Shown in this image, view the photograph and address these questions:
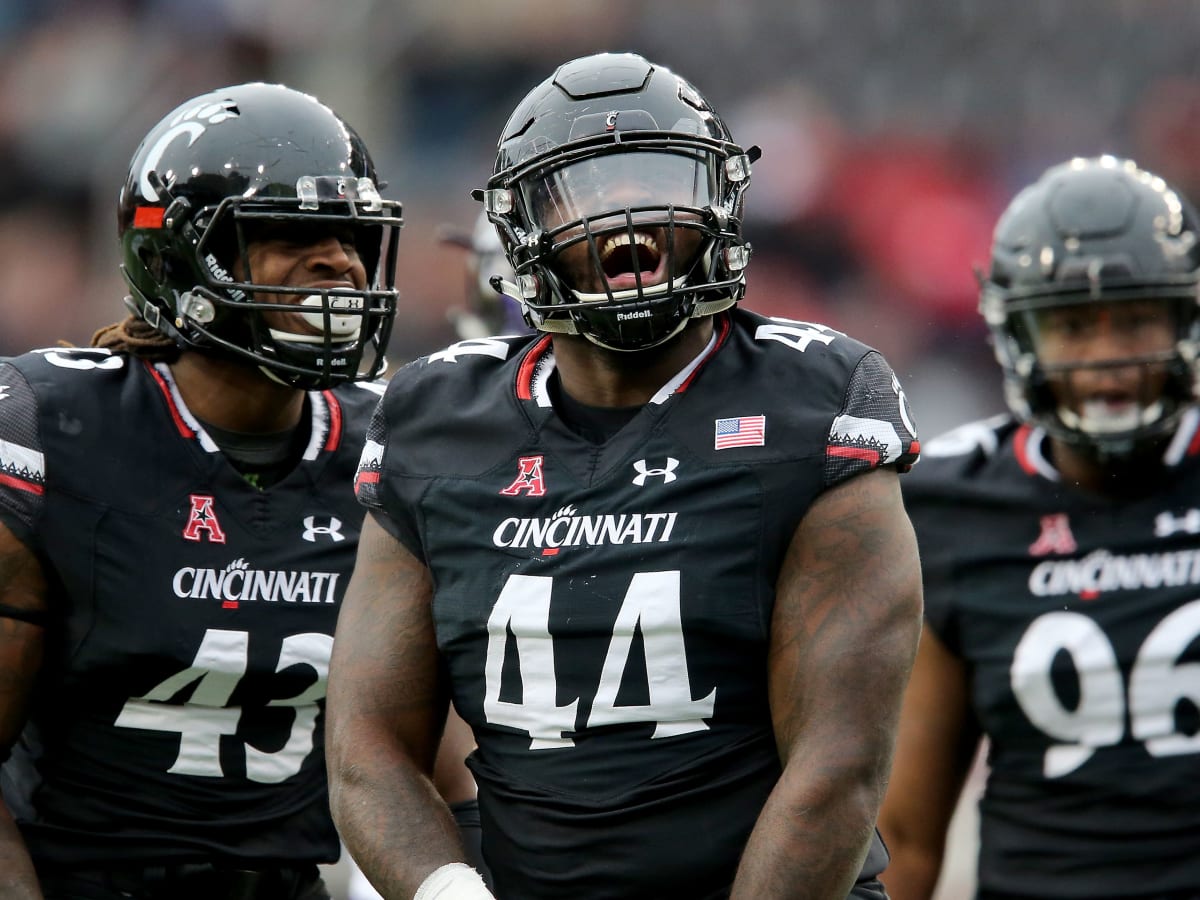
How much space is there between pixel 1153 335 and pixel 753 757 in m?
1.89

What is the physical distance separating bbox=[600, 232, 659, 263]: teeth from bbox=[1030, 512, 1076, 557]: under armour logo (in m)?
1.60

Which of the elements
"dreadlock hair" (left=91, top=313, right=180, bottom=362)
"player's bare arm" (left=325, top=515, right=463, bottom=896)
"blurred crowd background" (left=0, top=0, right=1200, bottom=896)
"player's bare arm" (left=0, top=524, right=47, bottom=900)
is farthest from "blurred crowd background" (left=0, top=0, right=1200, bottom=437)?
"player's bare arm" (left=325, top=515, right=463, bottom=896)

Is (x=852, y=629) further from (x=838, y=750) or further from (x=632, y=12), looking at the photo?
(x=632, y=12)

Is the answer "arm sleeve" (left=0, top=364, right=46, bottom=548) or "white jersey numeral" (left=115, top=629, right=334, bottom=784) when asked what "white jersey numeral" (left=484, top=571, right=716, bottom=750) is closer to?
"white jersey numeral" (left=115, top=629, right=334, bottom=784)

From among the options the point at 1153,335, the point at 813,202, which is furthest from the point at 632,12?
the point at 1153,335

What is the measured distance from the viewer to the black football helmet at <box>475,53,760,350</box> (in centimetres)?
260

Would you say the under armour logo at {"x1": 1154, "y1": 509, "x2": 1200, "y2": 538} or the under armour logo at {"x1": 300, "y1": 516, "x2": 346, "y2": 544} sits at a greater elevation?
the under armour logo at {"x1": 1154, "y1": 509, "x2": 1200, "y2": 538}

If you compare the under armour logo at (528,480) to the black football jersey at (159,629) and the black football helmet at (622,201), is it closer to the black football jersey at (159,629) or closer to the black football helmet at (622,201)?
the black football helmet at (622,201)

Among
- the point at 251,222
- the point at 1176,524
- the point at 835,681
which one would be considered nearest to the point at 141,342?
the point at 251,222

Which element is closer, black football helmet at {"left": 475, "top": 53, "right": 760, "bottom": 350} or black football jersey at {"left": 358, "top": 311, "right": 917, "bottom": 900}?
black football jersey at {"left": 358, "top": 311, "right": 917, "bottom": 900}

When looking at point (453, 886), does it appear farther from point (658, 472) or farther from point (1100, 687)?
point (1100, 687)

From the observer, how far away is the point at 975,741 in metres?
3.92

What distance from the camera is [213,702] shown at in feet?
10.7

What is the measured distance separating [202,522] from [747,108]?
23.3 feet
